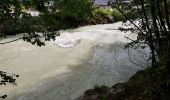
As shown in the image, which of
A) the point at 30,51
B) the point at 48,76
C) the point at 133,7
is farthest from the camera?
the point at 30,51

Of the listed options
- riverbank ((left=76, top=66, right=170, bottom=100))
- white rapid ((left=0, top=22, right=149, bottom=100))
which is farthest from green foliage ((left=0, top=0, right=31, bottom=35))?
white rapid ((left=0, top=22, right=149, bottom=100))

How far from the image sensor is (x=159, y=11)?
7.94 metres

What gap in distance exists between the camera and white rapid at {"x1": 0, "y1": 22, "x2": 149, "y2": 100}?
40.7 ft

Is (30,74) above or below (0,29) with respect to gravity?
below

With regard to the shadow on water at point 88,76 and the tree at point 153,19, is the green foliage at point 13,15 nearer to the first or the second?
the tree at point 153,19

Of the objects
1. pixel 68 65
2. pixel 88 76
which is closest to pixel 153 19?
pixel 88 76

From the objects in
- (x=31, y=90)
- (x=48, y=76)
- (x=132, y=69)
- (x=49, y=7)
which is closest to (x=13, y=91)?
(x=31, y=90)

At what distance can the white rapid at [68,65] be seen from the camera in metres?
12.4

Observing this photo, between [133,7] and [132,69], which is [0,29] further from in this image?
[133,7]

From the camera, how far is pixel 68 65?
49.0 feet

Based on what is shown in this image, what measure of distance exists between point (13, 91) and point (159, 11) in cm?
606

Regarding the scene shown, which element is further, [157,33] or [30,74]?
[30,74]

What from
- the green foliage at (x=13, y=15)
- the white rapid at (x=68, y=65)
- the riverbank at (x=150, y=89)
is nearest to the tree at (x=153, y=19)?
the riverbank at (x=150, y=89)

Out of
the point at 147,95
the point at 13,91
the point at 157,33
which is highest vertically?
the point at 157,33
